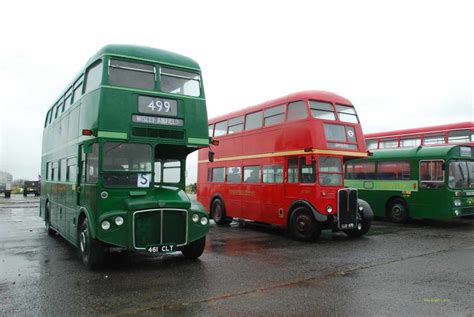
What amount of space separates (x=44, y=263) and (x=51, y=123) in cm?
585

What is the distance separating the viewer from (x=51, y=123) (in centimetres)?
1293

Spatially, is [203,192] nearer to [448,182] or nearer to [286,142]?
[286,142]

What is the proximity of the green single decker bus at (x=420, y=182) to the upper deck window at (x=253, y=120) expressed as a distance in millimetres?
6570

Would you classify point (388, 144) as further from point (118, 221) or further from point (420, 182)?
point (118, 221)

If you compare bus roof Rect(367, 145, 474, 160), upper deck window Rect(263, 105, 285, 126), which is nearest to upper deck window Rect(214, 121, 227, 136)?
upper deck window Rect(263, 105, 285, 126)

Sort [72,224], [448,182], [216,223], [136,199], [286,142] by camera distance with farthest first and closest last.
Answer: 1. [216,223]
2. [448,182]
3. [286,142]
4. [72,224]
5. [136,199]

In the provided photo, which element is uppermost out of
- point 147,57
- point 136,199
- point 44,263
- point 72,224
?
point 147,57

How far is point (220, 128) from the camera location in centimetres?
1612

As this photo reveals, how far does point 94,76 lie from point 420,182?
41.9 feet

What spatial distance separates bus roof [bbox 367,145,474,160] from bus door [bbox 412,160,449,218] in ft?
0.97

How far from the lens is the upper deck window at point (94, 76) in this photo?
8062 mm

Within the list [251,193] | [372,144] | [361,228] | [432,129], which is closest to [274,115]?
[251,193]

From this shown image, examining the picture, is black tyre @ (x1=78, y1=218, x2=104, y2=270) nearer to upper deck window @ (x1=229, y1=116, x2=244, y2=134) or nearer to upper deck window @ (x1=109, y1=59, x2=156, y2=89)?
upper deck window @ (x1=109, y1=59, x2=156, y2=89)

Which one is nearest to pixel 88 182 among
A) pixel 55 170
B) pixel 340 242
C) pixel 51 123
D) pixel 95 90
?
pixel 95 90
